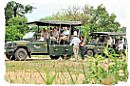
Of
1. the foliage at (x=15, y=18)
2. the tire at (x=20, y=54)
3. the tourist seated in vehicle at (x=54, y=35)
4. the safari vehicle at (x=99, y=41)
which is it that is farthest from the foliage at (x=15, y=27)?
the safari vehicle at (x=99, y=41)

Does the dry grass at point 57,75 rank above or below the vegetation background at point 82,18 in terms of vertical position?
below

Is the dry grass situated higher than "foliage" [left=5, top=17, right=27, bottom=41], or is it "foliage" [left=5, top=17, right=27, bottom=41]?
"foliage" [left=5, top=17, right=27, bottom=41]

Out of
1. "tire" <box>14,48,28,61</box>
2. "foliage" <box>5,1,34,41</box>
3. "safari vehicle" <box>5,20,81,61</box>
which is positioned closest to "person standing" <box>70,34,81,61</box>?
"safari vehicle" <box>5,20,81,61</box>

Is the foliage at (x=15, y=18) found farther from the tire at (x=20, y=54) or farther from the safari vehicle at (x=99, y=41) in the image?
the safari vehicle at (x=99, y=41)

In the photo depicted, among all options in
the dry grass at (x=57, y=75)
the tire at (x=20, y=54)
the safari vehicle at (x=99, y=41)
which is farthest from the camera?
the tire at (x=20, y=54)

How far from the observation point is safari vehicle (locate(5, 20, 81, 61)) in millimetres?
3608

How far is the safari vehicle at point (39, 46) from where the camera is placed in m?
3.61

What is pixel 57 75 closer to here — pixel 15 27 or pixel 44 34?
pixel 15 27

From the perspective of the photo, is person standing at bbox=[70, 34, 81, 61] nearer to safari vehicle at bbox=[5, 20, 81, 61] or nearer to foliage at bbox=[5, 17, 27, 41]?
safari vehicle at bbox=[5, 20, 81, 61]

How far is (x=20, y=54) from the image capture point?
4.63m

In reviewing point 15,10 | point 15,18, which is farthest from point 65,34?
point 15,10

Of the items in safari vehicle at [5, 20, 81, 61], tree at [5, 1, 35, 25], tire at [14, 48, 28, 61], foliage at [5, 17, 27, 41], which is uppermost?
tree at [5, 1, 35, 25]

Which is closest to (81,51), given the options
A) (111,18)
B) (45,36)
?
(45,36)
